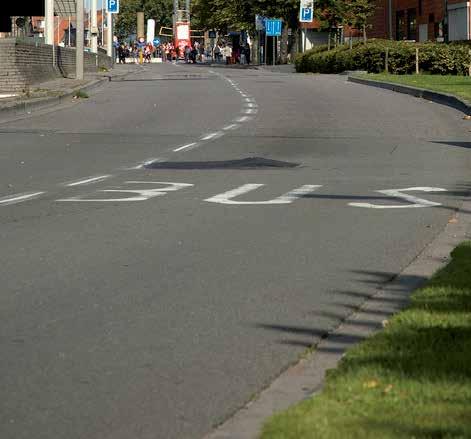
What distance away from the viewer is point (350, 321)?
6.80 metres

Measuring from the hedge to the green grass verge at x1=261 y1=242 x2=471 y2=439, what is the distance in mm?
47596

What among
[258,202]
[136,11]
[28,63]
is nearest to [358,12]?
[28,63]

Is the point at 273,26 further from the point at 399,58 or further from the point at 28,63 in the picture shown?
the point at 28,63

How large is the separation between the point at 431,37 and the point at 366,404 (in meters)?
74.4

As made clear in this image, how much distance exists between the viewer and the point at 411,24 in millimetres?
82062

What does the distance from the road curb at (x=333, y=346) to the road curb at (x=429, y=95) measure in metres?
20.8

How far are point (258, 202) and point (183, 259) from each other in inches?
150

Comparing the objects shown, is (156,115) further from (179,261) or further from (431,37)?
(431,37)

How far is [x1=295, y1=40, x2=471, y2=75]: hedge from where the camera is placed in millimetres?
53375

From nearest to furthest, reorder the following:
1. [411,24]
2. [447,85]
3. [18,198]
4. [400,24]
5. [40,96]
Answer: [18,198] < [40,96] < [447,85] < [411,24] < [400,24]

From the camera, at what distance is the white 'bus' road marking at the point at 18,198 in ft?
42.2

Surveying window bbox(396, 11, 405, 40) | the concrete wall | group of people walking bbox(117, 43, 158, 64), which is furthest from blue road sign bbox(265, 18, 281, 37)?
the concrete wall

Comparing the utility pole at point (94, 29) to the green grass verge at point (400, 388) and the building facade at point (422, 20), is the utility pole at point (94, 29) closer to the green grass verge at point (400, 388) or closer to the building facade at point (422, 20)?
the building facade at point (422, 20)

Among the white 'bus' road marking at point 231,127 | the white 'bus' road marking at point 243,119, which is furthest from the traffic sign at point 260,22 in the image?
the white 'bus' road marking at point 231,127
